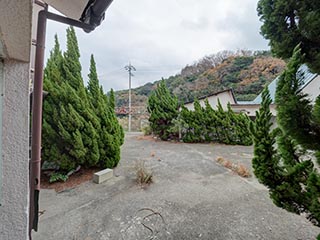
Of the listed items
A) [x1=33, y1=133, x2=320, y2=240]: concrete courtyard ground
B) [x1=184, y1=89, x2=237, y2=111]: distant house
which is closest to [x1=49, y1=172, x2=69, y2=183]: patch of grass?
Result: [x1=33, y1=133, x2=320, y2=240]: concrete courtyard ground

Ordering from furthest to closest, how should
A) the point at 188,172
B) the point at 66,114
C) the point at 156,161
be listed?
the point at 156,161
the point at 188,172
the point at 66,114

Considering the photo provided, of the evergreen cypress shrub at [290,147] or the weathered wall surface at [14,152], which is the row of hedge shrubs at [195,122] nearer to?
the evergreen cypress shrub at [290,147]

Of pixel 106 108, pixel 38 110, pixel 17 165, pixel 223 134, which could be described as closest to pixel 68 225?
pixel 38 110

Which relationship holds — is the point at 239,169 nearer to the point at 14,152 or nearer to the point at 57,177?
the point at 57,177

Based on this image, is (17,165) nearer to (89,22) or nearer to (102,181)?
(89,22)

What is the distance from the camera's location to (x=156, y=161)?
632 centimetres

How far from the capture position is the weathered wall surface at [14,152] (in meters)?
0.86

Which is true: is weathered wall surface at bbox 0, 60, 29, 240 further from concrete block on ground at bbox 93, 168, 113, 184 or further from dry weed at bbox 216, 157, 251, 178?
dry weed at bbox 216, 157, 251, 178

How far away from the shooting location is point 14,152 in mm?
882

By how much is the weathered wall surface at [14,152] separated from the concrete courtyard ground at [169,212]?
→ 73.3 inches

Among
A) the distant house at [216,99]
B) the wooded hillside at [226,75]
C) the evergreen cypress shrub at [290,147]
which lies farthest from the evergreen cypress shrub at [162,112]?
the evergreen cypress shrub at [290,147]

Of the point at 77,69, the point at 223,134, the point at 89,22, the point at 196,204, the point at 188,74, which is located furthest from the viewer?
the point at 188,74

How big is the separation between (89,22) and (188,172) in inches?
185

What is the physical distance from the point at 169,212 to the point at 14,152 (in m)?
2.74
